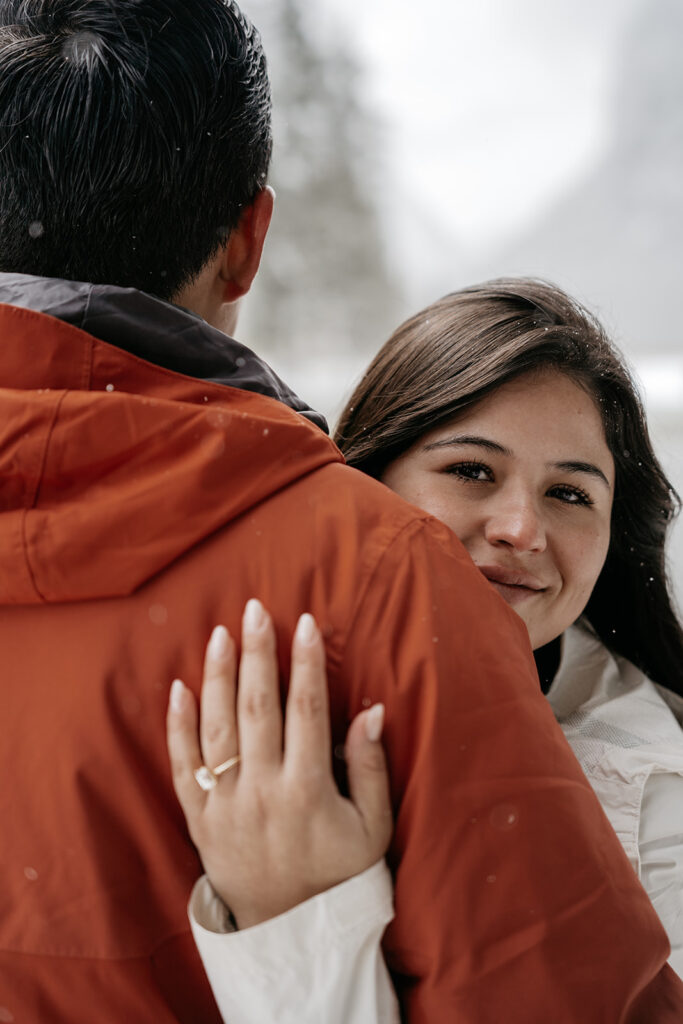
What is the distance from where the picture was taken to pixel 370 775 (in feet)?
2.84

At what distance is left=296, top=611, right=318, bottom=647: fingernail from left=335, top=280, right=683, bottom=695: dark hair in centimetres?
85

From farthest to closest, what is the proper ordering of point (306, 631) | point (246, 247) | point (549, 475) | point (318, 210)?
1. point (318, 210)
2. point (549, 475)
3. point (246, 247)
4. point (306, 631)

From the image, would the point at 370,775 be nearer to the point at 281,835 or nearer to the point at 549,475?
the point at 281,835

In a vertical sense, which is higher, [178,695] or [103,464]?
[103,464]

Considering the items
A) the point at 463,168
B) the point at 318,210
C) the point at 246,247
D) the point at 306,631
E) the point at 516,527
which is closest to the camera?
the point at 306,631

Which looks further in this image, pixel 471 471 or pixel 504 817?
pixel 471 471

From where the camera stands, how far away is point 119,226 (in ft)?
3.12

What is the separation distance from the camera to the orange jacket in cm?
84

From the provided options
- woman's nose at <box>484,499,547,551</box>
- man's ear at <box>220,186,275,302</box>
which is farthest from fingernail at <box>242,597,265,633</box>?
woman's nose at <box>484,499,547,551</box>

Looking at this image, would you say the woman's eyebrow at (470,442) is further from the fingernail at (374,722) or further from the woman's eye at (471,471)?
the fingernail at (374,722)

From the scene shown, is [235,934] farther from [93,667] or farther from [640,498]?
[640,498]

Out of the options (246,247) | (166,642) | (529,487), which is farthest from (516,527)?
(166,642)

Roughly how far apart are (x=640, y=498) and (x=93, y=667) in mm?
1457

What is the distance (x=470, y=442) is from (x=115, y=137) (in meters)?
0.84
